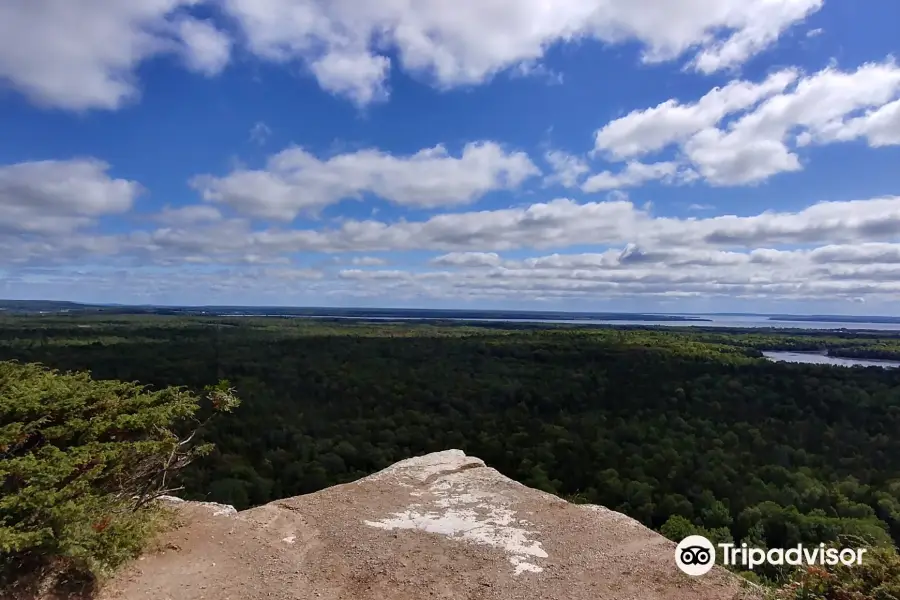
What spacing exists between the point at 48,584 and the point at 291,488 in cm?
1597

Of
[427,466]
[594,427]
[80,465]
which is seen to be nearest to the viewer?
[80,465]

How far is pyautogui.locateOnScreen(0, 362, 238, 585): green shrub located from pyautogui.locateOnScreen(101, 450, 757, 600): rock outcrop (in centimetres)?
54

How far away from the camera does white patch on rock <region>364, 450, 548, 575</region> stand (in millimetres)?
8703

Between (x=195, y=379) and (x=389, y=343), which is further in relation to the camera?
(x=389, y=343)

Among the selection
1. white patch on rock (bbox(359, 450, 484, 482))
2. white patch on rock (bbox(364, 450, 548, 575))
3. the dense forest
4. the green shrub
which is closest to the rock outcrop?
white patch on rock (bbox(364, 450, 548, 575))

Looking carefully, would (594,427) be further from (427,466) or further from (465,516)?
(465,516)

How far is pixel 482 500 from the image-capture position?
1087 cm

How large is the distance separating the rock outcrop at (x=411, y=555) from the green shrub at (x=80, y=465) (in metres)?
0.54

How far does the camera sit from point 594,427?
2983 cm

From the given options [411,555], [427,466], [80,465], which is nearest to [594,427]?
[427,466]

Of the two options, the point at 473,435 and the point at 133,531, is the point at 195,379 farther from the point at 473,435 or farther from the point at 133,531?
the point at 133,531

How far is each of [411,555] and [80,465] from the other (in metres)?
4.50

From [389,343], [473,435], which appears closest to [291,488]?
[473,435]

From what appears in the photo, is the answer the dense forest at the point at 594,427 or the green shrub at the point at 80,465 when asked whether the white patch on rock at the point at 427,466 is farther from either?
the dense forest at the point at 594,427
